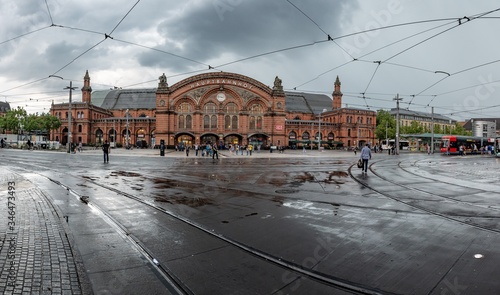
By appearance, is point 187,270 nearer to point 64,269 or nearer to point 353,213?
point 64,269

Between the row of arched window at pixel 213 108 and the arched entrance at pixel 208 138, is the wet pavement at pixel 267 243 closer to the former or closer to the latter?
the arched entrance at pixel 208 138

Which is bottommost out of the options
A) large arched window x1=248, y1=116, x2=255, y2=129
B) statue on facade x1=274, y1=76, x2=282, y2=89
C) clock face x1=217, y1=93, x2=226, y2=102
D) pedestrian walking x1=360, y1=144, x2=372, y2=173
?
pedestrian walking x1=360, y1=144, x2=372, y2=173

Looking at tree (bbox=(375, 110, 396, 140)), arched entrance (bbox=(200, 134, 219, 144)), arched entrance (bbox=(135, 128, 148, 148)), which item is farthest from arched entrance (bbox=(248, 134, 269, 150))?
tree (bbox=(375, 110, 396, 140))

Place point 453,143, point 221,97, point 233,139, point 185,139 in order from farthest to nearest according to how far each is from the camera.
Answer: point 233,139
point 185,139
point 221,97
point 453,143

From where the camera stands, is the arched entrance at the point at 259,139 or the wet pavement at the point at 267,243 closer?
the wet pavement at the point at 267,243

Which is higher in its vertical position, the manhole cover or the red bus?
the red bus

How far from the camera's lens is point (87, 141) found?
83.6 meters

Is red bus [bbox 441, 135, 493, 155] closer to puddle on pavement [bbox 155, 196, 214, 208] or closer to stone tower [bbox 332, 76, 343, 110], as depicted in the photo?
stone tower [bbox 332, 76, 343, 110]

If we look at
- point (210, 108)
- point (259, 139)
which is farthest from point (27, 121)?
point (259, 139)

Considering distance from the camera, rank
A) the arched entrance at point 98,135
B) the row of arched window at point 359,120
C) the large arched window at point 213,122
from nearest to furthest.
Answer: the large arched window at point 213,122 → the arched entrance at point 98,135 → the row of arched window at point 359,120

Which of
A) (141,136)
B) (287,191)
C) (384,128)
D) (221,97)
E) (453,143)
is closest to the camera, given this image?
(287,191)

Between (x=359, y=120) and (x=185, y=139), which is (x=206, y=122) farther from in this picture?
(x=359, y=120)

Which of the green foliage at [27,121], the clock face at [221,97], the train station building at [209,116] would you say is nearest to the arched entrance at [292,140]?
the train station building at [209,116]

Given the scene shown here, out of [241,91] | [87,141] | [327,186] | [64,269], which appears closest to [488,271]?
[64,269]
